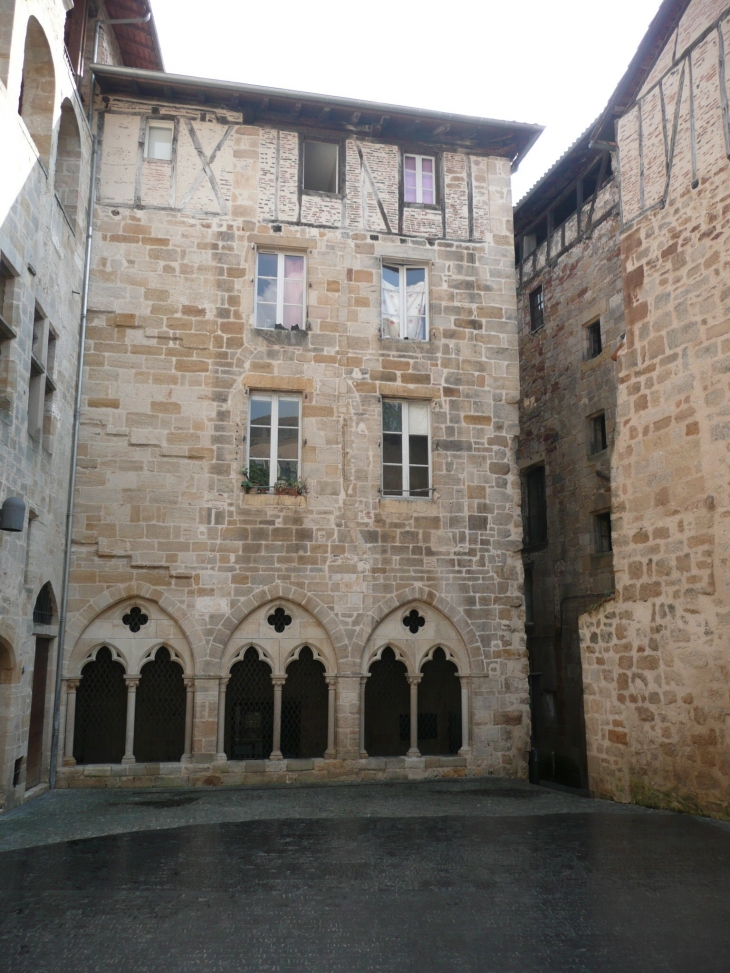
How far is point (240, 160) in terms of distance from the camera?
12.9 m

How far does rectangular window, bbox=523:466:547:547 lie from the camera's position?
60.2 ft

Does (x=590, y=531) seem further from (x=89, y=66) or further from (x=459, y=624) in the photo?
(x=89, y=66)

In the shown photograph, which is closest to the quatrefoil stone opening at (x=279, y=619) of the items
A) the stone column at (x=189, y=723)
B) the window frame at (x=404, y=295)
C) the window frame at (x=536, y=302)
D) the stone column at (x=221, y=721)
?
the stone column at (x=221, y=721)

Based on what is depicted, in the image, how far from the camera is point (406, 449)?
12617 millimetres

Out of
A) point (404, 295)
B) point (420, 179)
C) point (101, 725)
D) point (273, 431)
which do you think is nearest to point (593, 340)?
point (420, 179)


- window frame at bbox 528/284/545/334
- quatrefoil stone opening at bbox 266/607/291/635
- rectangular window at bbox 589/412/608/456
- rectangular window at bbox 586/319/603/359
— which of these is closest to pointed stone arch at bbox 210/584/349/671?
quatrefoil stone opening at bbox 266/607/291/635

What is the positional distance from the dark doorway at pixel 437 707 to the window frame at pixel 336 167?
7.19m

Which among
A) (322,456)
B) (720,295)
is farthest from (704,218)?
(322,456)

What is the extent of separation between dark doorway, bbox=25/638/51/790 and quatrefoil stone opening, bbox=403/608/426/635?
4.65 meters

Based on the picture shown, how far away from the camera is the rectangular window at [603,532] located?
16.1 metres

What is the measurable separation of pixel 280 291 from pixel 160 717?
672 cm

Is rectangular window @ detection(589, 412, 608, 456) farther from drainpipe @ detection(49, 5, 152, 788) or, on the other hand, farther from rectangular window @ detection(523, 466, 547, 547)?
Answer: drainpipe @ detection(49, 5, 152, 788)

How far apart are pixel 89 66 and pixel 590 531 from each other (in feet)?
36.5

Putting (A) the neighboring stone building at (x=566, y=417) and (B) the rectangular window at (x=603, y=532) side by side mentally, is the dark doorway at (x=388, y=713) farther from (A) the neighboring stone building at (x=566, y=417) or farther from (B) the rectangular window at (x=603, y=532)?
(B) the rectangular window at (x=603, y=532)
